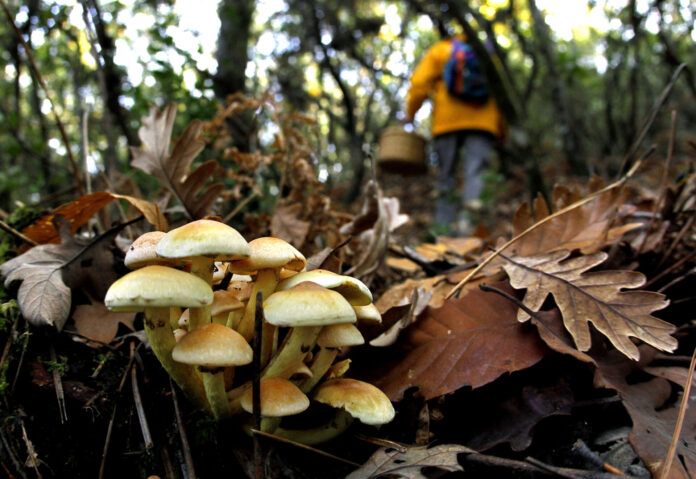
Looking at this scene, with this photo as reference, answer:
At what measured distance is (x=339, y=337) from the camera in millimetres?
1142

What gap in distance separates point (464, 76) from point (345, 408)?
253 inches

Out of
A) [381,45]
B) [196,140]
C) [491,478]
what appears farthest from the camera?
[381,45]

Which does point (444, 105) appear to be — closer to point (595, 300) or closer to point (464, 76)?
point (464, 76)

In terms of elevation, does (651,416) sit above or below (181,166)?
below

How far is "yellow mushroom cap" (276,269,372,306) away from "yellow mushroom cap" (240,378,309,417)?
0.23 meters

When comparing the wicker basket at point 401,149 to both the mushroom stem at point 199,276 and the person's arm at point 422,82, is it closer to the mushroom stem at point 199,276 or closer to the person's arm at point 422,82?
the person's arm at point 422,82

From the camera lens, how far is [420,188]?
1325 cm

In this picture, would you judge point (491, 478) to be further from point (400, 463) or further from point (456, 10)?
point (456, 10)

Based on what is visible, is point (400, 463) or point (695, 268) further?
point (695, 268)

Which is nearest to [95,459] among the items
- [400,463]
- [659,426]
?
[400,463]

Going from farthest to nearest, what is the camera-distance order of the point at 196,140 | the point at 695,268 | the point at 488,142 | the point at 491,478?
the point at 488,142, the point at 196,140, the point at 695,268, the point at 491,478

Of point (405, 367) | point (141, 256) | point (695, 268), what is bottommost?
point (405, 367)

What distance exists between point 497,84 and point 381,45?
7.94m

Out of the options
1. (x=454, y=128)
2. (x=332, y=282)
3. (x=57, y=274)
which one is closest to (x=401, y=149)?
(x=454, y=128)
